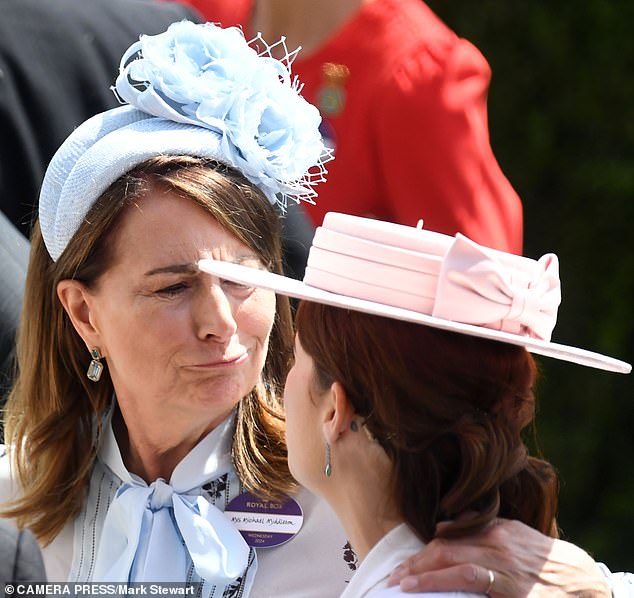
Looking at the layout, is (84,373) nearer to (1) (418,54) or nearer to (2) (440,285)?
(2) (440,285)

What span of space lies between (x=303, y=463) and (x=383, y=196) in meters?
1.62

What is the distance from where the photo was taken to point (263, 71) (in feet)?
8.77

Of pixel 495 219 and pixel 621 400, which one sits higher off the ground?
pixel 495 219

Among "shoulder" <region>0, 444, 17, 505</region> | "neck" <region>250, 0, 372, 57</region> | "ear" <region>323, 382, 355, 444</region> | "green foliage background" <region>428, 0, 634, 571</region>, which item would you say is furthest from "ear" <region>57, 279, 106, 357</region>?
"green foliage background" <region>428, 0, 634, 571</region>

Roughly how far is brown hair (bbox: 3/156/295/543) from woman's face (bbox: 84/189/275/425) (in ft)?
0.11

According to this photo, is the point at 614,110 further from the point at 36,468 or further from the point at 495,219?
the point at 36,468

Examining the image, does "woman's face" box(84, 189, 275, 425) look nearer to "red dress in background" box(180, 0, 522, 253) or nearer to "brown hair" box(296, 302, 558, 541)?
"brown hair" box(296, 302, 558, 541)

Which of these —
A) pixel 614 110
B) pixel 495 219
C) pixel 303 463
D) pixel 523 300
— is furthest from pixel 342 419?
pixel 614 110

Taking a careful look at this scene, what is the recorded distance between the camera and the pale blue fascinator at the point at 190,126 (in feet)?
8.53

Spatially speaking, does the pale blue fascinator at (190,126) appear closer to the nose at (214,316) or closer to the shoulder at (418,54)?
the nose at (214,316)

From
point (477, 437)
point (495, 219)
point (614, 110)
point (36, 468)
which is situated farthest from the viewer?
point (614, 110)

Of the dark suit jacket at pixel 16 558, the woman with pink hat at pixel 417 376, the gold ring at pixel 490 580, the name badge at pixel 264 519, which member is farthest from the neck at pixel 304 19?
the dark suit jacket at pixel 16 558

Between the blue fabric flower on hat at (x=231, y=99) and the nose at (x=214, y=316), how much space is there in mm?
281

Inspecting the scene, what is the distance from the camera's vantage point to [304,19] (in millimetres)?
3854
